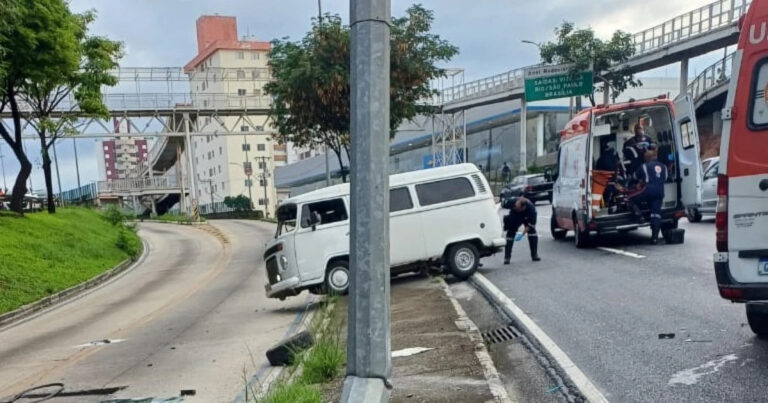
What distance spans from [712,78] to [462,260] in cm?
2501

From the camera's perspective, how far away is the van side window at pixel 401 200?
1209cm

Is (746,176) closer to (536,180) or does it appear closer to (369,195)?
(369,195)

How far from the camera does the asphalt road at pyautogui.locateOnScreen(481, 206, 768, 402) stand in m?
4.93

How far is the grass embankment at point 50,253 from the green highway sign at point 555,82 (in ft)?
69.2

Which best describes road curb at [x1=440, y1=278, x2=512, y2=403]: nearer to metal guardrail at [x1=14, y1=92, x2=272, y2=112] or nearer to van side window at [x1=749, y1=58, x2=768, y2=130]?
van side window at [x1=749, y1=58, x2=768, y2=130]

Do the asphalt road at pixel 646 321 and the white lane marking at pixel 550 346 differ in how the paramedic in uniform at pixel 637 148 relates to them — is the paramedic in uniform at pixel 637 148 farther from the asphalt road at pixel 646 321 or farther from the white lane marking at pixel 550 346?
the white lane marking at pixel 550 346

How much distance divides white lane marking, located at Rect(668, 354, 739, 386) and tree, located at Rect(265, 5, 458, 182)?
1468 cm

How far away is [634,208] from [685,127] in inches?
73.0

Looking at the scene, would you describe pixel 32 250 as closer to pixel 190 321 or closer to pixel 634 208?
pixel 190 321

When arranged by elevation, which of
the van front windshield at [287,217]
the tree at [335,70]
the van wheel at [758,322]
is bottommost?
the van wheel at [758,322]

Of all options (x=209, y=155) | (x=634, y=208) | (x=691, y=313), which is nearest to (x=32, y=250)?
(x=634, y=208)

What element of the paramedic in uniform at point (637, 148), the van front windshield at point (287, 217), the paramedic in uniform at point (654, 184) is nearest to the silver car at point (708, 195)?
the paramedic in uniform at point (637, 148)

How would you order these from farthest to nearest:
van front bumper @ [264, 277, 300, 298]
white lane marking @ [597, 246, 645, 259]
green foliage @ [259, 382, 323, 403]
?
van front bumper @ [264, 277, 300, 298], white lane marking @ [597, 246, 645, 259], green foliage @ [259, 382, 323, 403]

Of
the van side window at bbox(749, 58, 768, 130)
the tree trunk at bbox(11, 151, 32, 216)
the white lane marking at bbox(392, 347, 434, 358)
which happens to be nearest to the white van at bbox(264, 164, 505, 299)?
the white lane marking at bbox(392, 347, 434, 358)
